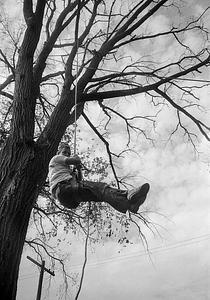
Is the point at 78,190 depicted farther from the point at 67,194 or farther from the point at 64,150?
the point at 64,150

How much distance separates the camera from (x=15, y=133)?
5.25 m

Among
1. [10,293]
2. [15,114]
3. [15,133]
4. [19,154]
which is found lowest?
[10,293]

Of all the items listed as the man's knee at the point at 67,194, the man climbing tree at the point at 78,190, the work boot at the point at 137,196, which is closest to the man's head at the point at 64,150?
the man climbing tree at the point at 78,190

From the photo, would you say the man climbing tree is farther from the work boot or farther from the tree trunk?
the tree trunk

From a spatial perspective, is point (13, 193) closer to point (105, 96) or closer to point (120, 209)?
point (120, 209)

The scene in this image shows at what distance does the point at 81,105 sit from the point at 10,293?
3656mm

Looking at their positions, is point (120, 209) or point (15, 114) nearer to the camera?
point (120, 209)

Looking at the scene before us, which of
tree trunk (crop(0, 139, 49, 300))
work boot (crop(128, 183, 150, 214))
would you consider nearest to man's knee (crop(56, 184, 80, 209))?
tree trunk (crop(0, 139, 49, 300))

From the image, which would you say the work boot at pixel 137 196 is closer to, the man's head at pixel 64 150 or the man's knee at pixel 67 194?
the man's knee at pixel 67 194

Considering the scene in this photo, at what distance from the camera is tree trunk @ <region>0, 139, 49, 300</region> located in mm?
4062

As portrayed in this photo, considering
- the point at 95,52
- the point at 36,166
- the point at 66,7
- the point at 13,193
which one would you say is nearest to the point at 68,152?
the point at 36,166

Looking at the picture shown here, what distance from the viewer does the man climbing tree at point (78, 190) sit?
14.3 feet

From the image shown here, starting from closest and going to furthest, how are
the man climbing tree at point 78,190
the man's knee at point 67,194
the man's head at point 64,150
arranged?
1. the man climbing tree at point 78,190
2. the man's knee at point 67,194
3. the man's head at point 64,150

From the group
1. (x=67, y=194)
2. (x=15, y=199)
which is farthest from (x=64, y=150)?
(x=15, y=199)
